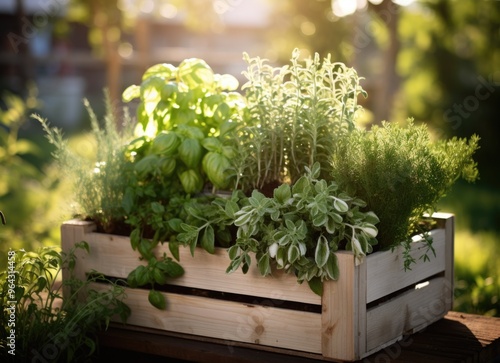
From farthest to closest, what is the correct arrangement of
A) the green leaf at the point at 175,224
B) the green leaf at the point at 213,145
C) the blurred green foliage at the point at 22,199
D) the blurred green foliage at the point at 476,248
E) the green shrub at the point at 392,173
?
the blurred green foliage at the point at 22,199, the blurred green foliage at the point at 476,248, the green leaf at the point at 213,145, the green leaf at the point at 175,224, the green shrub at the point at 392,173

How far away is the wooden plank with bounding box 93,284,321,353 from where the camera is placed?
186 centimetres

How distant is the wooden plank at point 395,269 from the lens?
184 centimetres

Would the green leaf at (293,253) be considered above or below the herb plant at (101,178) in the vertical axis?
below

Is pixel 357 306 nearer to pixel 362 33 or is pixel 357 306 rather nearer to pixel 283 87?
pixel 283 87

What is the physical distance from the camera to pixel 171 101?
2.30 metres

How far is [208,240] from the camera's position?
75.3 inches

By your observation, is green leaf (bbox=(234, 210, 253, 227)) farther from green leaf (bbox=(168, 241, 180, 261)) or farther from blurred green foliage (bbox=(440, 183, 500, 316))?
blurred green foliage (bbox=(440, 183, 500, 316))

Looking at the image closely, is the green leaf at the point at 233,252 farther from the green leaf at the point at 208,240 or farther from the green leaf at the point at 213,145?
the green leaf at the point at 213,145

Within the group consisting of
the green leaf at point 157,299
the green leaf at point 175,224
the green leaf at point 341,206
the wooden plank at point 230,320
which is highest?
the green leaf at point 341,206

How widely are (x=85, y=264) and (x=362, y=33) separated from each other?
485 cm

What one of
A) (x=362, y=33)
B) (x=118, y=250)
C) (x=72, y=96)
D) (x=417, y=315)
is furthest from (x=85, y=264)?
(x=72, y=96)

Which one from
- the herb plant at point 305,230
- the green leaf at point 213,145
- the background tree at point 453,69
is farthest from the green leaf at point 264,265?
the background tree at point 453,69

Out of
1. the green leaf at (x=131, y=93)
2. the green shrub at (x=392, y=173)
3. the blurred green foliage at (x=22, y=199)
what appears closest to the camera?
the green shrub at (x=392, y=173)

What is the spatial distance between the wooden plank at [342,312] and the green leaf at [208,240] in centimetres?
32
